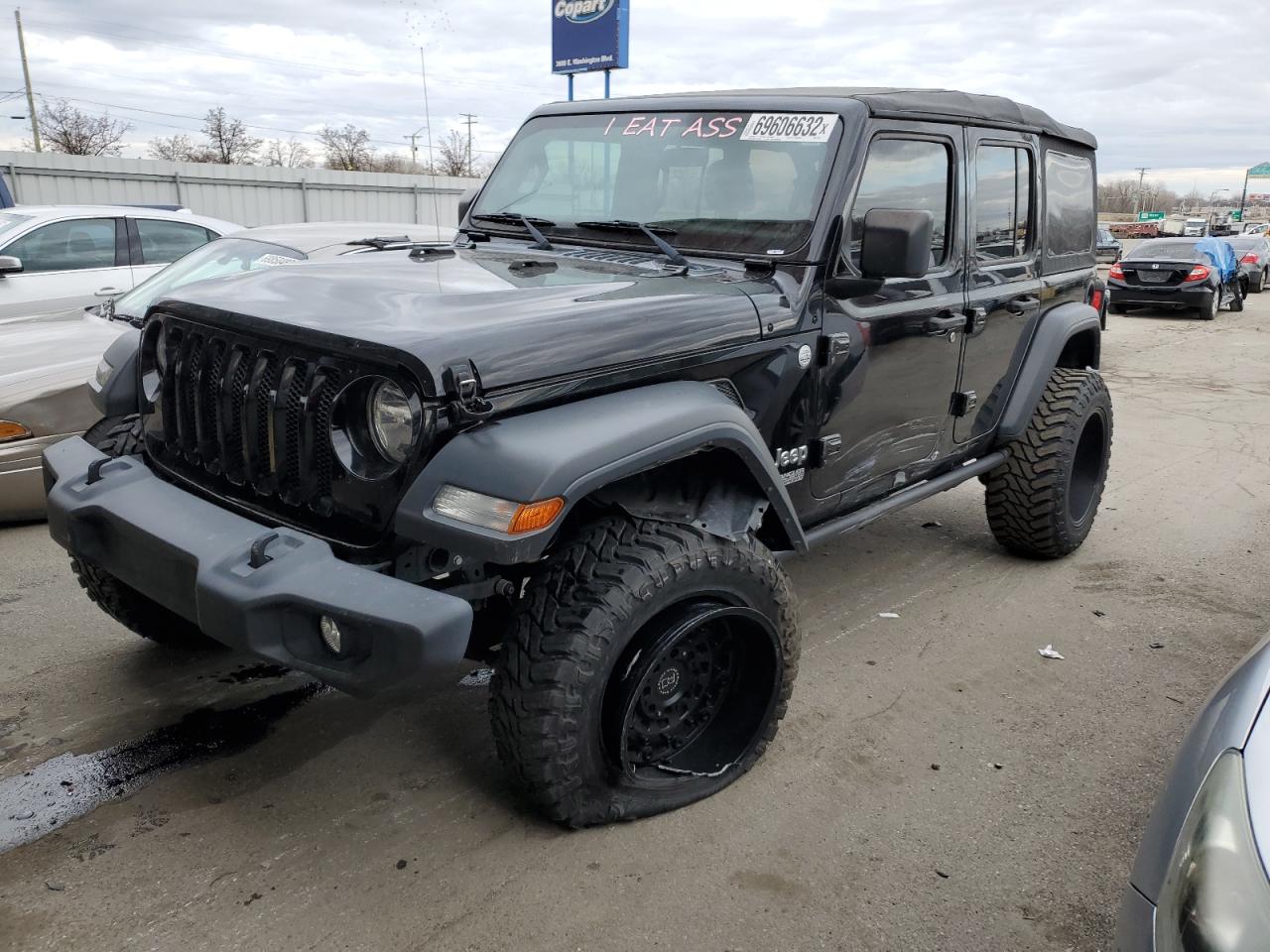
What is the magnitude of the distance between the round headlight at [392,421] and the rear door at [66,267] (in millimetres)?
5572

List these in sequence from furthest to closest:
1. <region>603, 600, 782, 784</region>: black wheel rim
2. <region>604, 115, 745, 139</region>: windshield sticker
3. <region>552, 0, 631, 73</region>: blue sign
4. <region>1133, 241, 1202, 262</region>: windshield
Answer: <region>1133, 241, 1202, 262</region>: windshield → <region>552, 0, 631, 73</region>: blue sign → <region>604, 115, 745, 139</region>: windshield sticker → <region>603, 600, 782, 784</region>: black wheel rim

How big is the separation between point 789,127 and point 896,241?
676 millimetres

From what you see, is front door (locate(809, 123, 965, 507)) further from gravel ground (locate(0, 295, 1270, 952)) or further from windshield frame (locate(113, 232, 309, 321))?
windshield frame (locate(113, 232, 309, 321))

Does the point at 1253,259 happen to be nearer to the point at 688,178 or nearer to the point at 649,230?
the point at 688,178

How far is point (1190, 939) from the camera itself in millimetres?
1660

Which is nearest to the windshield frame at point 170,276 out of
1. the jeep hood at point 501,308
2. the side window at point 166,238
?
the side window at point 166,238

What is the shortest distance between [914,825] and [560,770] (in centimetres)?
107

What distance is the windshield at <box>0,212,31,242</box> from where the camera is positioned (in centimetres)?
752

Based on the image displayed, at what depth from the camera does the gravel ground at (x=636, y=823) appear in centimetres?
249

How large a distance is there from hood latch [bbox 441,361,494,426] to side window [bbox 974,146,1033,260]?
2.53 meters

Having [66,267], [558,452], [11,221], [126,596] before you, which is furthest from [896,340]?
[11,221]

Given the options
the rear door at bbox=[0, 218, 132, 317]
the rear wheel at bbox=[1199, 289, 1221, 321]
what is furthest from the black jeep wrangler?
the rear wheel at bbox=[1199, 289, 1221, 321]

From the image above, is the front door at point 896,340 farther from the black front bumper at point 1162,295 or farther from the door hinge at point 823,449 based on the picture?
the black front bumper at point 1162,295

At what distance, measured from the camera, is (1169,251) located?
1778 cm
